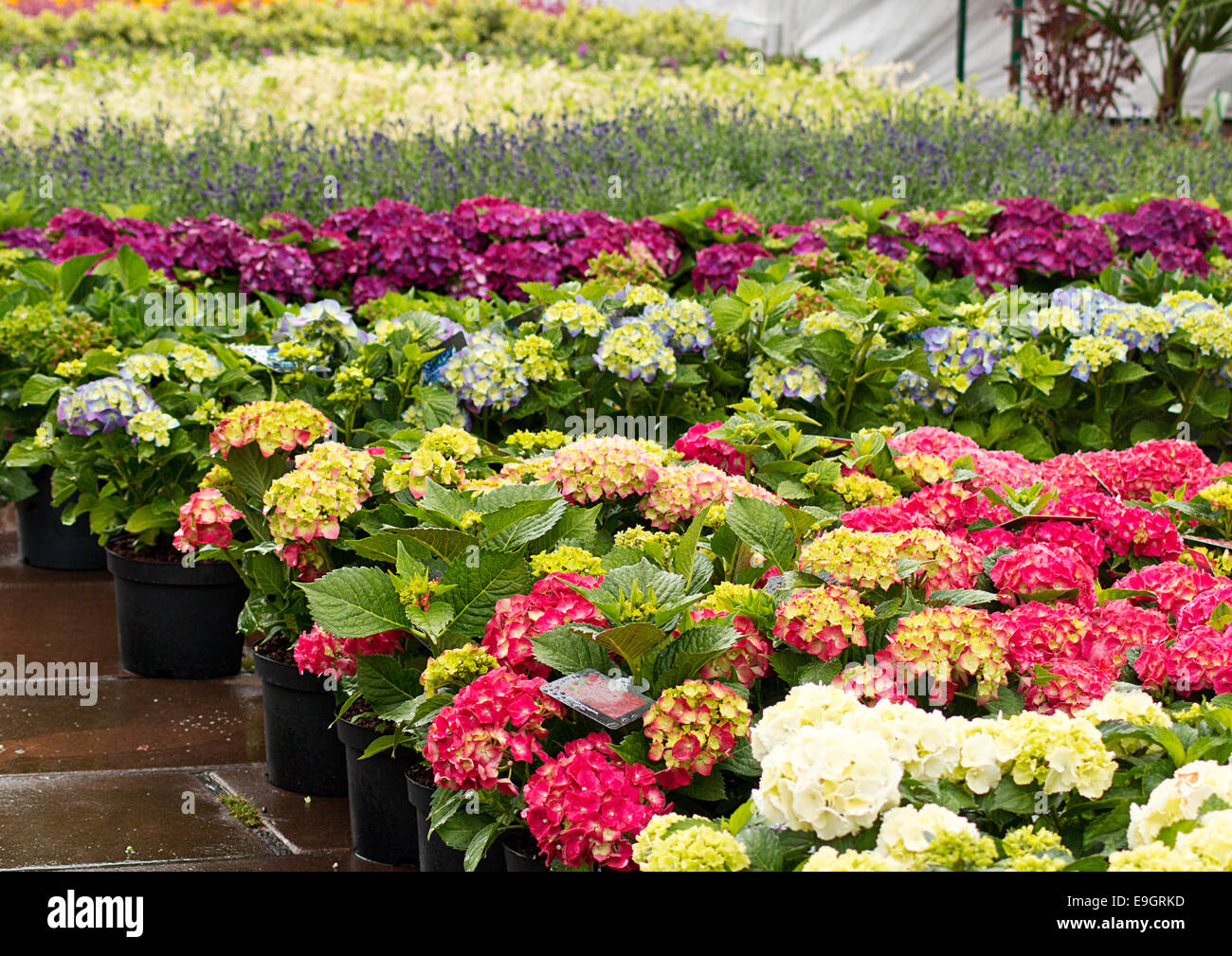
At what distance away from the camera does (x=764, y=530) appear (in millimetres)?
2053

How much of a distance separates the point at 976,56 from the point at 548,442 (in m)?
12.3

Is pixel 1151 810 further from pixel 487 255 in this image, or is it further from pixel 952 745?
pixel 487 255

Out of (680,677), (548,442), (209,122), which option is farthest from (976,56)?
(680,677)

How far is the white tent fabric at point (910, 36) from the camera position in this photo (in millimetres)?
12625

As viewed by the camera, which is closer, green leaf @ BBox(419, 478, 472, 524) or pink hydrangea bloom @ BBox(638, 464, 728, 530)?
green leaf @ BBox(419, 478, 472, 524)

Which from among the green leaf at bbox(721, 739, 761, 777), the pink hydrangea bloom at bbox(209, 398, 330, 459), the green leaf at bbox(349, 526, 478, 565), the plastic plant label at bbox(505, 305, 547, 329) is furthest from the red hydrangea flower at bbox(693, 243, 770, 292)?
the green leaf at bbox(721, 739, 761, 777)

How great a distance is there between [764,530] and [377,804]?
919 mm

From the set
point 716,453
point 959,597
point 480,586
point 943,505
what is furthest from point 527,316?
point 959,597

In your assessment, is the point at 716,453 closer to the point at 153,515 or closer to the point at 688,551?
the point at 688,551

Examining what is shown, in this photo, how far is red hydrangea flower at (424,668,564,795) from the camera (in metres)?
1.67

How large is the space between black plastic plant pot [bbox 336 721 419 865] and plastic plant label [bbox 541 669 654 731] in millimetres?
662

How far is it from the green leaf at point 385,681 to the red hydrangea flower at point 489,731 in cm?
30

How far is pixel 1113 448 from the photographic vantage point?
378 cm

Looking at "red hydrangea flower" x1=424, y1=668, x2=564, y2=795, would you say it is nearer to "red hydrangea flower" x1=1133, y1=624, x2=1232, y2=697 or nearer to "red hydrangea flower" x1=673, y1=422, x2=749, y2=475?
"red hydrangea flower" x1=1133, y1=624, x2=1232, y2=697
